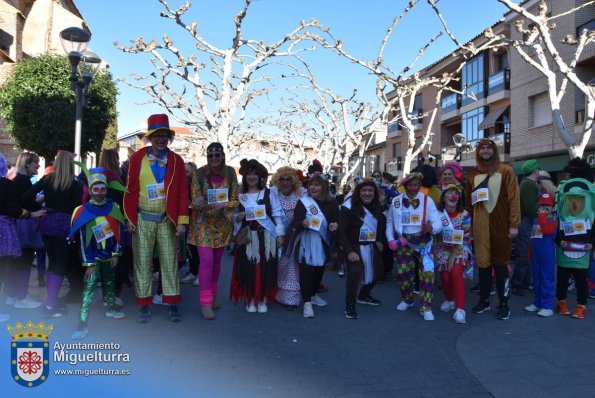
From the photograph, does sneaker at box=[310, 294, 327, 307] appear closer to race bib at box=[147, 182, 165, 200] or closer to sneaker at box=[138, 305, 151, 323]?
sneaker at box=[138, 305, 151, 323]

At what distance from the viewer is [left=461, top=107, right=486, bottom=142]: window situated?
31.1 m

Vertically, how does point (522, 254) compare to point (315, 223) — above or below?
below

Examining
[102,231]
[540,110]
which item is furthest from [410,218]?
[540,110]

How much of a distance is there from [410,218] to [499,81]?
84.5ft

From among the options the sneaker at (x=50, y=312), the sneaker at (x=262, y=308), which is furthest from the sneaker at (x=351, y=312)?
the sneaker at (x=50, y=312)

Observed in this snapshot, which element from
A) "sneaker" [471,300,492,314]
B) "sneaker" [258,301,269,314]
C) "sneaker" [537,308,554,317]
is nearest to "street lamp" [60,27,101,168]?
"sneaker" [258,301,269,314]

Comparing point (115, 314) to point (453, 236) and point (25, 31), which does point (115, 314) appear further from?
point (25, 31)

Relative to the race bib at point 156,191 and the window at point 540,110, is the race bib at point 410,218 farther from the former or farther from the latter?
the window at point 540,110

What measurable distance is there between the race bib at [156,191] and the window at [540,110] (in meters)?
23.4

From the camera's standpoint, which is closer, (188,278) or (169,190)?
(169,190)

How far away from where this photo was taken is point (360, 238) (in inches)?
236

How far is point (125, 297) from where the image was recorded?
670 cm

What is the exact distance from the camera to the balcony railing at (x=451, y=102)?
3425 centimetres

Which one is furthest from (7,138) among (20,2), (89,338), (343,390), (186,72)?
(343,390)
